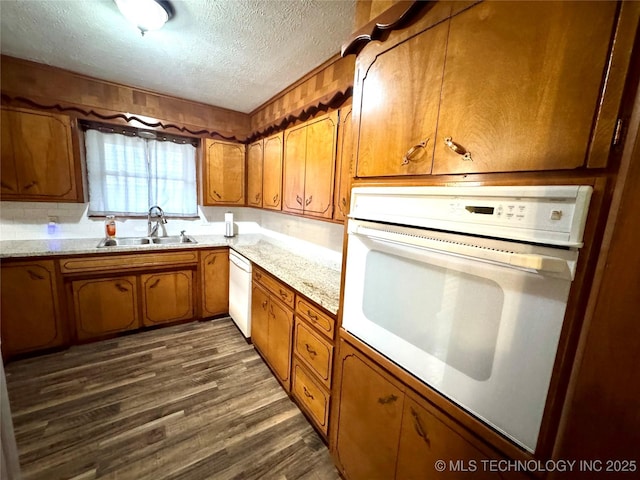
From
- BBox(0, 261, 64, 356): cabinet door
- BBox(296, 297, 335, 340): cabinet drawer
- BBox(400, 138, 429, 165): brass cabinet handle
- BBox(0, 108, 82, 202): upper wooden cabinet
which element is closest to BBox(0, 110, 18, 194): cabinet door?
BBox(0, 108, 82, 202): upper wooden cabinet

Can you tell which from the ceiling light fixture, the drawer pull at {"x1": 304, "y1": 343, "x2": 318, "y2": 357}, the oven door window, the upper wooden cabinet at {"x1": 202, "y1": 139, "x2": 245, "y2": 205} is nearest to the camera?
the oven door window

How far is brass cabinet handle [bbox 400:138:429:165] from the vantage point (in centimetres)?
82

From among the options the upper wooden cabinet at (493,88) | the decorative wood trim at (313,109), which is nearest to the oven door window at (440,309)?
the upper wooden cabinet at (493,88)

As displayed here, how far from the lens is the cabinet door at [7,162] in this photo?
79.0 inches

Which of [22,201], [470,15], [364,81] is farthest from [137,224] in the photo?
[470,15]

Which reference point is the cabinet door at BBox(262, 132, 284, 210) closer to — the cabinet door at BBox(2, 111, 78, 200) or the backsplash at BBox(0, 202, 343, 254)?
the backsplash at BBox(0, 202, 343, 254)

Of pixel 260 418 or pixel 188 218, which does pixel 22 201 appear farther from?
pixel 260 418

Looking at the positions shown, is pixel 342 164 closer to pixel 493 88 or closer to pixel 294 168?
pixel 294 168

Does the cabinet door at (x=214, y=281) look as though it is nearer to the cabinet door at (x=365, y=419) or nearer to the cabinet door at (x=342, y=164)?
the cabinet door at (x=342, y=164)

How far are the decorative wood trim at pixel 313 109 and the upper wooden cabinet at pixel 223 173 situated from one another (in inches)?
23.1

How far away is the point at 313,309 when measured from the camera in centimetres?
149

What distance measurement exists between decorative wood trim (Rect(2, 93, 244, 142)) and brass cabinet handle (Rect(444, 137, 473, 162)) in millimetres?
2732

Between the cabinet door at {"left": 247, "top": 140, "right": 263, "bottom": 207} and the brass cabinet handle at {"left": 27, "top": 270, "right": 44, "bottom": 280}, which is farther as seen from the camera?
the cabinet door at {"left": 247, "top": 140, "right": 263, "bottom": 207}

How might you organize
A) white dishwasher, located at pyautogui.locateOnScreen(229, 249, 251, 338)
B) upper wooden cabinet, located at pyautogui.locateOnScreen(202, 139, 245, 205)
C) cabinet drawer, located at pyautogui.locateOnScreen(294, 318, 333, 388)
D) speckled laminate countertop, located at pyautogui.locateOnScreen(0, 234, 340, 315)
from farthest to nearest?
upper wooden cabinet, located at pyautogui.locateOnScreen(202, 139, 245, 205) → white dishwasher, located at pyautogui.locateOnScreen(229, 249, 251, 338) → speckled laminate countertop, located at pyautogui.locateOnScreen(0, 234, 340, 315) → cabinet drawer, located at pyautogui.locateOnScreen(294, 318, 333, 388)
